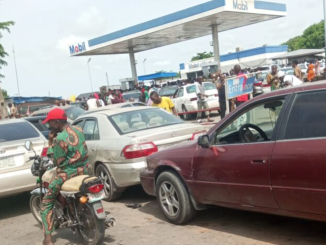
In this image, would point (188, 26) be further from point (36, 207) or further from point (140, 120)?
point (36, 207)

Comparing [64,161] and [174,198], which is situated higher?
[64,161]

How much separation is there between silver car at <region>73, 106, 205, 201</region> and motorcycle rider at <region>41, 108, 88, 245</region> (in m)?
1.53

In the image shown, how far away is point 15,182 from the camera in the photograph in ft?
21.3

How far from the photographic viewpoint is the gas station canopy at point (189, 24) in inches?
1077

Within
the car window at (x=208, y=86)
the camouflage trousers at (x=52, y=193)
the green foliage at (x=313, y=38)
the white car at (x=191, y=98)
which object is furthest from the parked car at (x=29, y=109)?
the green foliage at (x=313, y=38)

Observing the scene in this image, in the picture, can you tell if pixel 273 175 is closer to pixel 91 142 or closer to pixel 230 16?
pixel 91 142

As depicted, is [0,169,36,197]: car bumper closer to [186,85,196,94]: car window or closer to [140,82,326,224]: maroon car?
[140,82,326,224]: maroon car

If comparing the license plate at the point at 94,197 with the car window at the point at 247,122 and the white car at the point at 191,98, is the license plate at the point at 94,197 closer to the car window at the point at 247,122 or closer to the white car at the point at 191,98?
the car window at the point at 247,122

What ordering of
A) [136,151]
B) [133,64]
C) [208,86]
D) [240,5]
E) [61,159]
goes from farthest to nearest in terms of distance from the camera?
1. [133,64]
2. [240,5]
3. [208,86]
4. [136,151]
5. [61,159]

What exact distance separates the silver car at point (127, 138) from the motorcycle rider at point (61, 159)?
5.02ft

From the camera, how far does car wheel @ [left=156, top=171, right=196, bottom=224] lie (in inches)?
205

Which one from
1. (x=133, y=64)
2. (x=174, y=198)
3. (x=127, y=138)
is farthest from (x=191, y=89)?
(x=133, y=64)

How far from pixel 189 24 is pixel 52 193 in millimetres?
26930

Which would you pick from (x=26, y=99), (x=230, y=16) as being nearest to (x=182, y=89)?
(x=230, y=16)
